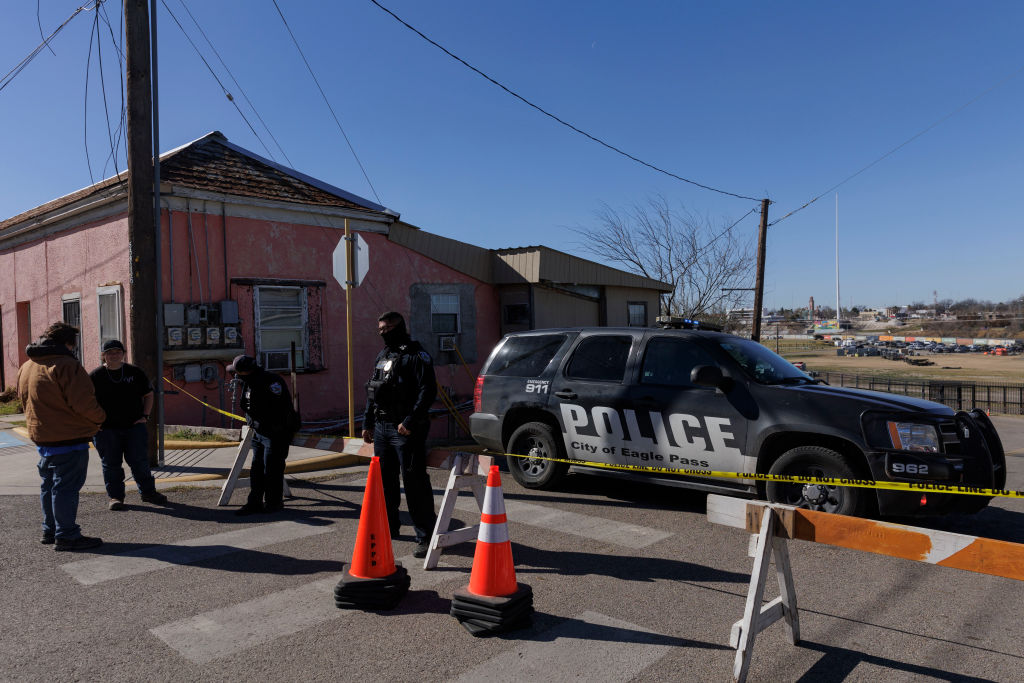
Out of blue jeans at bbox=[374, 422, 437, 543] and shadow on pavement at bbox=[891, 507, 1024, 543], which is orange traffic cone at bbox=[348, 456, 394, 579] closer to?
blue jeans at bbox=[374, 422, 437, 543]

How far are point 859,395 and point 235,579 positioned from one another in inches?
201

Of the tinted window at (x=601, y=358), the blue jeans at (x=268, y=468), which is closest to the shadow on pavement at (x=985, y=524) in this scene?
the tinted window at (x=601, y=358)

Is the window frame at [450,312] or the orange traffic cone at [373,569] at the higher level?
the window frame at [450,312]

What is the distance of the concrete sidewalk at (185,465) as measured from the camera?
24.8 ft

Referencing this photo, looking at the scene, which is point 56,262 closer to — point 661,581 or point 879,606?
point 661,581

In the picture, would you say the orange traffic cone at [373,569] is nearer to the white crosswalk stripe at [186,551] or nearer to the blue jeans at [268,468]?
the white crosswalk stripe at [186,551]

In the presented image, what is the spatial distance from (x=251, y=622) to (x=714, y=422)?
409 centimetres

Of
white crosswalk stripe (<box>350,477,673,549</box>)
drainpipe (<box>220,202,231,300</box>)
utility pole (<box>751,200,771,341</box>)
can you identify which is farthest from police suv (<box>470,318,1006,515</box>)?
utility pole (<box>751,200,771,341</box>)

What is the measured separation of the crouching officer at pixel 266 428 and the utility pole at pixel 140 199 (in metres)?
2.30

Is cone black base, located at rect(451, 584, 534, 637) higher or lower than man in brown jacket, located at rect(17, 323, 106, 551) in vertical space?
lower

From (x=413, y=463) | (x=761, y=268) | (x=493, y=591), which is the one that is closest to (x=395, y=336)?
(x=413, y=463)

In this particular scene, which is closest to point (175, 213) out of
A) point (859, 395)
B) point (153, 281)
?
point (153, 281)

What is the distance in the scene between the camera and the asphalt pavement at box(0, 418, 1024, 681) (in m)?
3.46

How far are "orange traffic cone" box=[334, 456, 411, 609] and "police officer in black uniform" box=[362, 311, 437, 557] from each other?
0.84m
